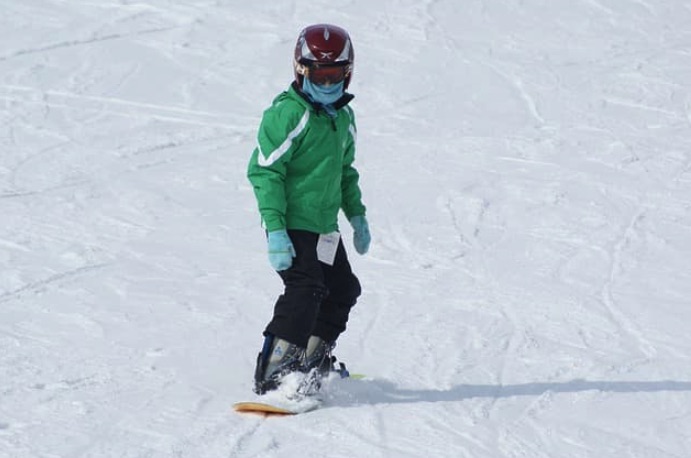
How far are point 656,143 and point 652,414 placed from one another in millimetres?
5521

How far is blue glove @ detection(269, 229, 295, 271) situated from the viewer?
4.72 metres

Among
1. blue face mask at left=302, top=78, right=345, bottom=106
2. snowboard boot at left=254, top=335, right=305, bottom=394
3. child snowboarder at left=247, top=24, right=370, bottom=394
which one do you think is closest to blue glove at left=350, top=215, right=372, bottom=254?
child snowboarder at left=247, top=24, right=370, bottom=394

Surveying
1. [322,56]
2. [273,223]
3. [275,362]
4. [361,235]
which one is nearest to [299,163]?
[273,223]

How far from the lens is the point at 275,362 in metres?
5.03

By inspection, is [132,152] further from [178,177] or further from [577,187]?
[577,187]

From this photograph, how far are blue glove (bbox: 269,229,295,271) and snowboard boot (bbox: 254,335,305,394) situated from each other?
1.31 ft

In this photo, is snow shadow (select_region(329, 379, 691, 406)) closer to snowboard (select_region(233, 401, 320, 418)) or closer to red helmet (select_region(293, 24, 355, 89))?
snowboard (select_region(233, 401, 320, 418))

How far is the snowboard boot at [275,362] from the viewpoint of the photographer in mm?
4996

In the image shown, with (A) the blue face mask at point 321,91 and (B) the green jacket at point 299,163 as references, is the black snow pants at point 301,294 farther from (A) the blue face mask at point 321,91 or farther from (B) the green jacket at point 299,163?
(A) the blue face mask at point 321,91

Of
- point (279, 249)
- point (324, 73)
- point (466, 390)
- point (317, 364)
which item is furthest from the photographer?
point (466, 390)

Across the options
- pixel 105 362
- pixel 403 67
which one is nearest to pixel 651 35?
pixel 403 67

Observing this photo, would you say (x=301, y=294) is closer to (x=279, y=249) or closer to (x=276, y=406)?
(x=279, y=249)

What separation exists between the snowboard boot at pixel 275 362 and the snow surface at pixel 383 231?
160mm

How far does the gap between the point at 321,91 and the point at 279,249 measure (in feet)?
2.13
